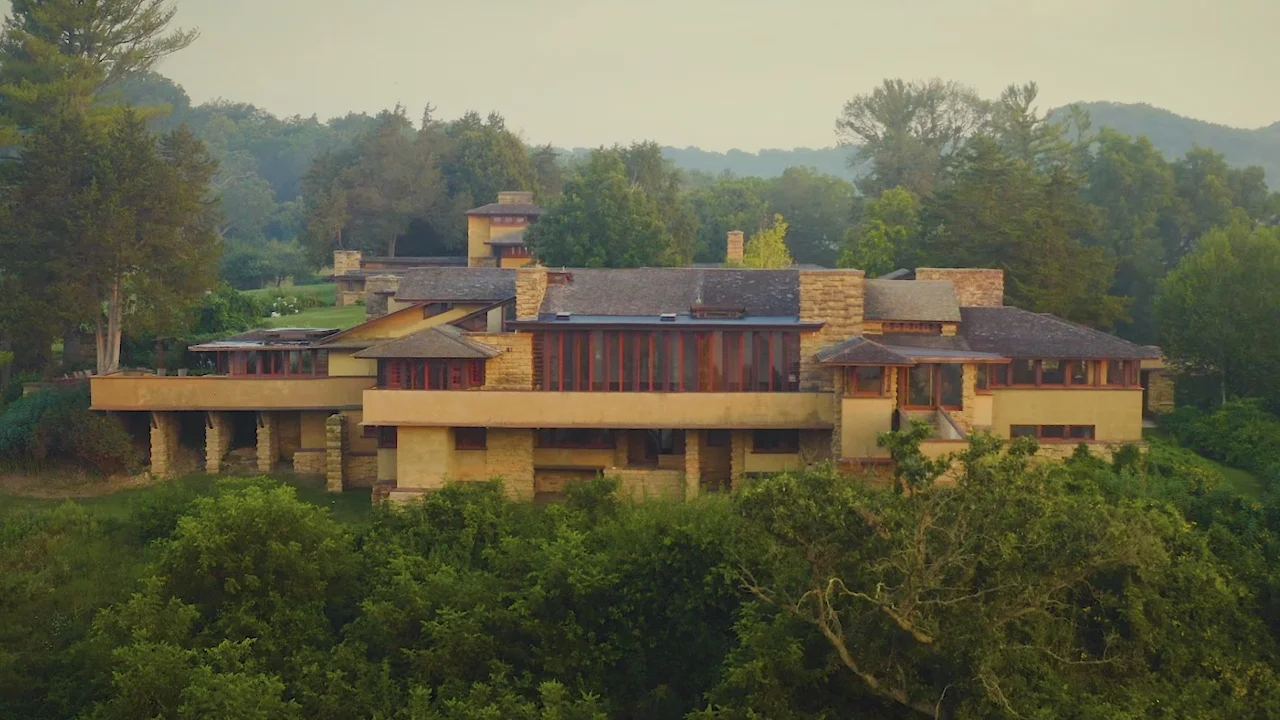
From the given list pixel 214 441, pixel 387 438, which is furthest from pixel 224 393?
pixel 387 438

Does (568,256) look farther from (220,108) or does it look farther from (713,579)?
(220,108)

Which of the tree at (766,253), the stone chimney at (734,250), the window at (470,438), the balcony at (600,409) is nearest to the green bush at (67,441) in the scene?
the balcony at (600,409)

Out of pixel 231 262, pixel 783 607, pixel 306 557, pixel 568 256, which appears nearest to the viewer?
pixel 783 607

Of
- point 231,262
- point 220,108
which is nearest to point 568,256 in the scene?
point 231,262

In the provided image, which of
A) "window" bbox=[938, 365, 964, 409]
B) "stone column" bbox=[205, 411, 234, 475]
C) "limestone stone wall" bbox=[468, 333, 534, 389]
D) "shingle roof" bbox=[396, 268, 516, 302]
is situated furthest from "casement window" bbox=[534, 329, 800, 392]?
"stone column" bbox=[205, 411, 234, 475]

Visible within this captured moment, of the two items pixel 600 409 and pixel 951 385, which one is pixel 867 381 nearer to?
pixel 951 385
